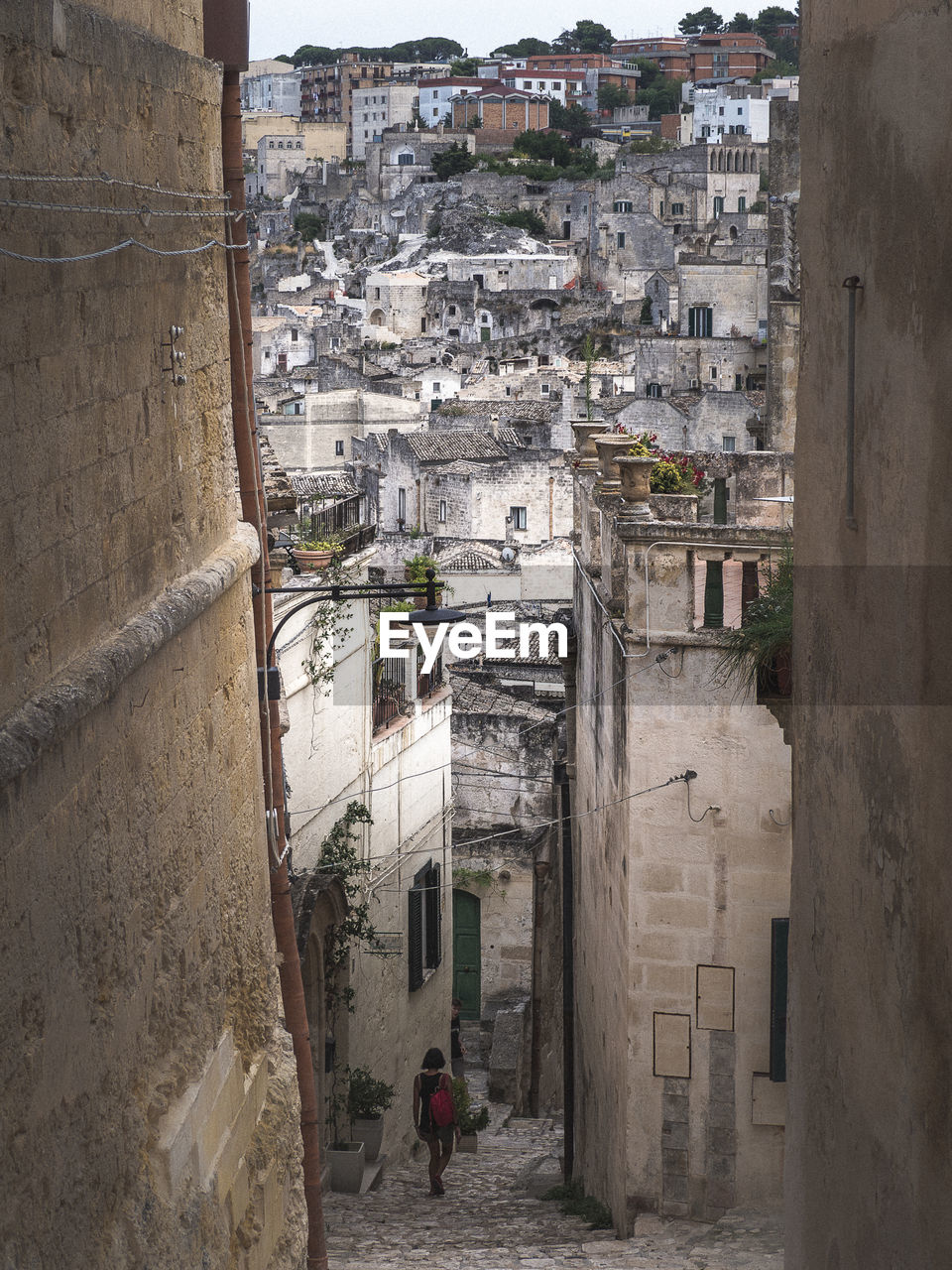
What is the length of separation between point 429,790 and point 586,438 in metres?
4.60

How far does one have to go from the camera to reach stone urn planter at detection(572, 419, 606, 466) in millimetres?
14562

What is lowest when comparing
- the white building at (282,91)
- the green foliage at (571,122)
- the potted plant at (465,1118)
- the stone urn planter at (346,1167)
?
the potted plant at (465,1118)

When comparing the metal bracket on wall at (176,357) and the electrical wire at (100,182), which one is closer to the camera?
the electrical wire at (100,182)

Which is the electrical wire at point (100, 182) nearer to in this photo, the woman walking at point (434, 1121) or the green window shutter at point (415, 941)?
the woman walking at point (434, 1121)

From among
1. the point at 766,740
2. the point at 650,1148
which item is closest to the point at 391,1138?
the point at 650,1148

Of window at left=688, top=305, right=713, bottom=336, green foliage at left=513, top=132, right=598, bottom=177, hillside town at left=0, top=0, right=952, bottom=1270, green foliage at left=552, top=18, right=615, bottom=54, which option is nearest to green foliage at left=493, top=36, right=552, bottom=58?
green foliage at left=552, top=18, right=615, bottom=54

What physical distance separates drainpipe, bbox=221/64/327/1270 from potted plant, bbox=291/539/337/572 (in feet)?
17.2

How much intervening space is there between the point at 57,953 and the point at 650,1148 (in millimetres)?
6962

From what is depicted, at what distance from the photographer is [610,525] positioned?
38.0ft

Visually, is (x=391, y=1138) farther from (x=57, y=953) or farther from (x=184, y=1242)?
(x=57, y=953)

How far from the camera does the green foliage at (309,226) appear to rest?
114062mm

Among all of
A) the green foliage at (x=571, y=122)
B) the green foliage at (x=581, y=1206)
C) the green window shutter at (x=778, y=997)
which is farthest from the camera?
the green foliage at (x=571, y=122)

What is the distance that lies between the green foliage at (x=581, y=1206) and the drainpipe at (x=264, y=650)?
3600mm

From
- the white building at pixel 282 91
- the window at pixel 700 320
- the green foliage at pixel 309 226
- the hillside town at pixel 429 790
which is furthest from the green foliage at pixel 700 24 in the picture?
the hillside town at pixel 429 790
